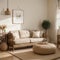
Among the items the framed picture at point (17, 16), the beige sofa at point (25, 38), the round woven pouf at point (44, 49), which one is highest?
the framed picture at point (17, 16)

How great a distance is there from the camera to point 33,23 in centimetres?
748

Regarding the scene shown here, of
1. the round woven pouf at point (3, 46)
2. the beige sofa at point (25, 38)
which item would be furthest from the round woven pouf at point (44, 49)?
the round woven pouf at point (3, 46)

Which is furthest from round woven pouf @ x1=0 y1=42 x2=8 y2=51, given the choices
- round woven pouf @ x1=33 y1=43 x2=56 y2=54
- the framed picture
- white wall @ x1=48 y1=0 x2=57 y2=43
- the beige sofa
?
white wall @ x1=48 y1=0 x2=57 y2=43

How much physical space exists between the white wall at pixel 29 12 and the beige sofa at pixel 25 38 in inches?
19.4

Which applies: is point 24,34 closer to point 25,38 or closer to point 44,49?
point 25,38

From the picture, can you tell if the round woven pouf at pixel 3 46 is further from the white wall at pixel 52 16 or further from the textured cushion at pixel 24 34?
the white wall at pixel 52 16

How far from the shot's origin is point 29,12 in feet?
24.0

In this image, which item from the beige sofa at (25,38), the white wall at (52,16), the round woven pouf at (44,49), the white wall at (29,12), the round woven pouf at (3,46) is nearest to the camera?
the round woven pouf at (44,49)

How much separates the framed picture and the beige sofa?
61cm

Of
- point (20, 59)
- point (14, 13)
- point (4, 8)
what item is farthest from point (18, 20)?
point (20, 59)

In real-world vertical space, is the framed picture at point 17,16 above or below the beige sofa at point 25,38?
above

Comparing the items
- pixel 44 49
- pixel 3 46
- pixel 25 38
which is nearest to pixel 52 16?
pixel 25 38

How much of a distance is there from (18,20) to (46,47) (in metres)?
2.68

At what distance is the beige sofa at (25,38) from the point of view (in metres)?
5.91
